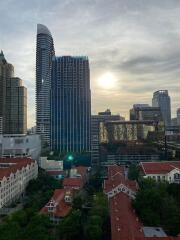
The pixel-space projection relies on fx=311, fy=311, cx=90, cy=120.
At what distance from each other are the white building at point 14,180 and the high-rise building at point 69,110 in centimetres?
6336

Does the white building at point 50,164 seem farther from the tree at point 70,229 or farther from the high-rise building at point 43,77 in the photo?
the high-rise building at point 43,77

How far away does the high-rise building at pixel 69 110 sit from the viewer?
140125mm

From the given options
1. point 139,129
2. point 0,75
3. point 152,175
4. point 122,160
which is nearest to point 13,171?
point 152,175

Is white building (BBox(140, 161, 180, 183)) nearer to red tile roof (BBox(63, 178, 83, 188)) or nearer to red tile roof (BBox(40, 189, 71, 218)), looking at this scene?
red tile roof (BBox(63, 178, 83, 188))

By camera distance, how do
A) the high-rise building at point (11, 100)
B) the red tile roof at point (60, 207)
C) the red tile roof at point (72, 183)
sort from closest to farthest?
the red tile roof at point (60, 207) → the red tile roof at point (72, 183) → the high-rise building at point (11, 100)

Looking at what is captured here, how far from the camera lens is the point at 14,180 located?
62562mm

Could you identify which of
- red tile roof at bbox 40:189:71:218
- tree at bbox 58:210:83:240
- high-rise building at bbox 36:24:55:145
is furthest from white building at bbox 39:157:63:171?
high-rise building at bbox 36:24:55:145

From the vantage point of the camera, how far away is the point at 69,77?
141 meters

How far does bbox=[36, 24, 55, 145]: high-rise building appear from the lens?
16200cm

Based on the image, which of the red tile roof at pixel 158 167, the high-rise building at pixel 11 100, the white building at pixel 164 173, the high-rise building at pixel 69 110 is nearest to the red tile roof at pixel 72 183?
the white building at pixel 164 173

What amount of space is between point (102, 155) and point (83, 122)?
1172 inches

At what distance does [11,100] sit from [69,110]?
3640 cm

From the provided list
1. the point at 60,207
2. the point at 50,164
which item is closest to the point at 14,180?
the point at 60,207

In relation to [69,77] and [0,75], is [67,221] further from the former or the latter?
[0,75]
